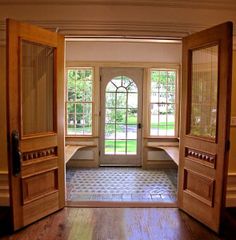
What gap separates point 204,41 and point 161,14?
702mm

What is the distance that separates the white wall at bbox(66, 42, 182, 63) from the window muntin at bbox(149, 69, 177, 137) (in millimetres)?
324

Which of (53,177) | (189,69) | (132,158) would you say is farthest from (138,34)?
(132,158)

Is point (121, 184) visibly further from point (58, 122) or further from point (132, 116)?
point (58, 122)

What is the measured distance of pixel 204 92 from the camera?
11.1 feet

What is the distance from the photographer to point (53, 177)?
357 centimetres

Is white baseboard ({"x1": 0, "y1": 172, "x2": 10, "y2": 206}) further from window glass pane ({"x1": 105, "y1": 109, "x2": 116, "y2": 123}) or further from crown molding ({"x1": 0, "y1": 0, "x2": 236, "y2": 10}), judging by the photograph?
window glass pane ({"x1": 105, "y1": 109, "x2": 116, "y2": 123})

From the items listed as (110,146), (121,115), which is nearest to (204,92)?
(121,115)

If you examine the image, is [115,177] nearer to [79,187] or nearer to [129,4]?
[79,187]

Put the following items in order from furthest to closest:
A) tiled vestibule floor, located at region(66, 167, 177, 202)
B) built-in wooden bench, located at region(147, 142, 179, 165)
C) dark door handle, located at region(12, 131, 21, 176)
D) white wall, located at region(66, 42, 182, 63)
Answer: white wall, located at region(66, 42, 182, 63)
built-in wooden bench, located at region(147, 142, 179, 165)
tiled vestibule floor, located at region(66, 167, 177, 202)
dark door handle, located at region(12, 131, 21, 176)

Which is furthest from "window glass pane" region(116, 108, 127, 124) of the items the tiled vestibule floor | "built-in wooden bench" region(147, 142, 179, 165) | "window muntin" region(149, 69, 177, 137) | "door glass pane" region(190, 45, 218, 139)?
"door glass pane" region(190, 45, 218, 139)

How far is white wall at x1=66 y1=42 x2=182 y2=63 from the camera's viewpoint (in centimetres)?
607

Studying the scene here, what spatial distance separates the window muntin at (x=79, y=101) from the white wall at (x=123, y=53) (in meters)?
0.30

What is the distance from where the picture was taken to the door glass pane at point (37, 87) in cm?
324

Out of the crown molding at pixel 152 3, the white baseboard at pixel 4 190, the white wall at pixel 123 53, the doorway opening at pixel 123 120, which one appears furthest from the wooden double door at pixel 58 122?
the white wall at pixel 123 53
